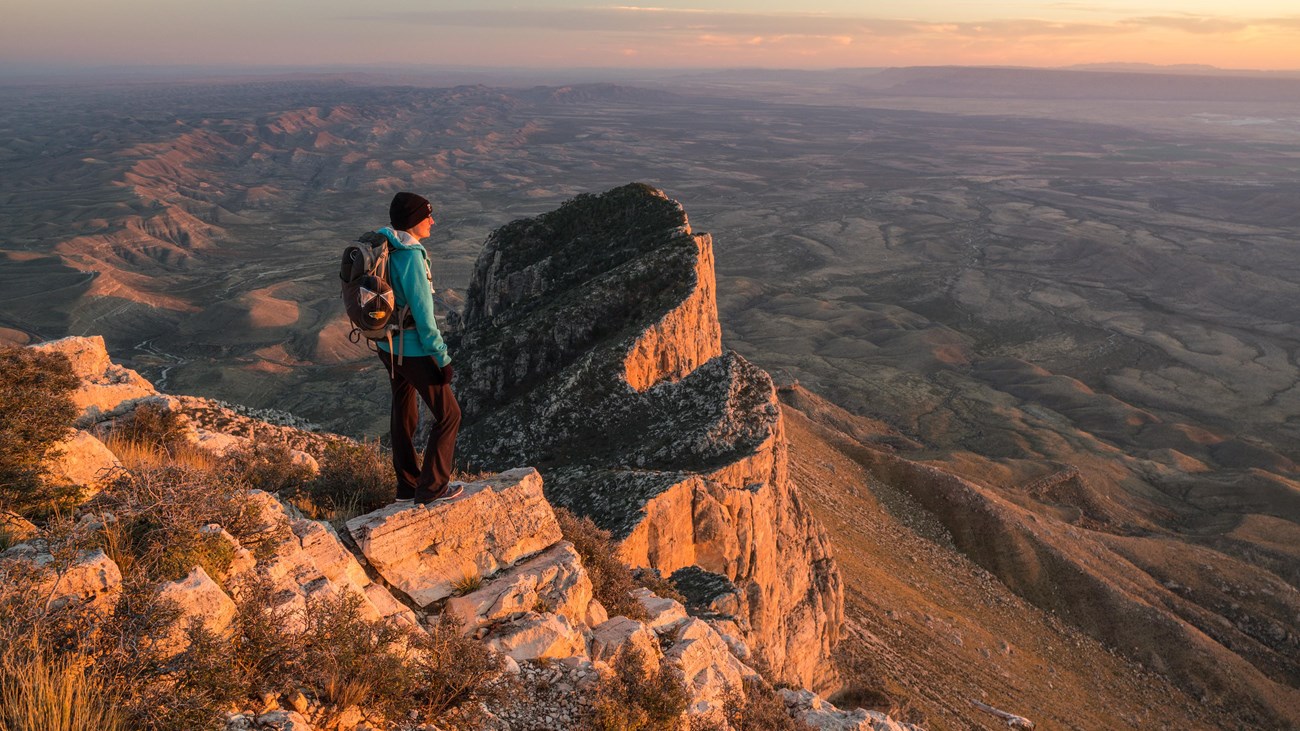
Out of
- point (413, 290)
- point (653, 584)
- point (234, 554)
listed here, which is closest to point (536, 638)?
point (234, 554)

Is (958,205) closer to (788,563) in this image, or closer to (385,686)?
(788,563)

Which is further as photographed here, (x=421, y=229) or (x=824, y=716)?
(x=824, y=716)

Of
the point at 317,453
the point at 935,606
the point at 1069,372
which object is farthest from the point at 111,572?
the point at 1069,372

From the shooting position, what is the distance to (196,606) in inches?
217

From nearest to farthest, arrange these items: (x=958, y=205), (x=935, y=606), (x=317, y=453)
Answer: (x=317, y=453)
(x=935, y=606)
(x=958, y=205)

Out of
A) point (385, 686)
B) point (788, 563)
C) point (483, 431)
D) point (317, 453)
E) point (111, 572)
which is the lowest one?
point (788, 563)

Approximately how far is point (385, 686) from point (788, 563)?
1746 centimetres

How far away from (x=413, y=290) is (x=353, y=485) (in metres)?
3.32

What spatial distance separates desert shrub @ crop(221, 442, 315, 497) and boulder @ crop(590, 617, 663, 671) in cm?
402

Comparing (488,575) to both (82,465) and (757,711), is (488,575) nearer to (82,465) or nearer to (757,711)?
(757,711)

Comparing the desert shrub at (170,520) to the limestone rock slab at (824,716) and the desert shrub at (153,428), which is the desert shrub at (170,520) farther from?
the limestone rock slab at (824,716)

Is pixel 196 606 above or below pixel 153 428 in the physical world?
above

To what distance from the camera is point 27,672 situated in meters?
4.27

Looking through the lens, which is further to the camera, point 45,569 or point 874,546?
point 874,546
